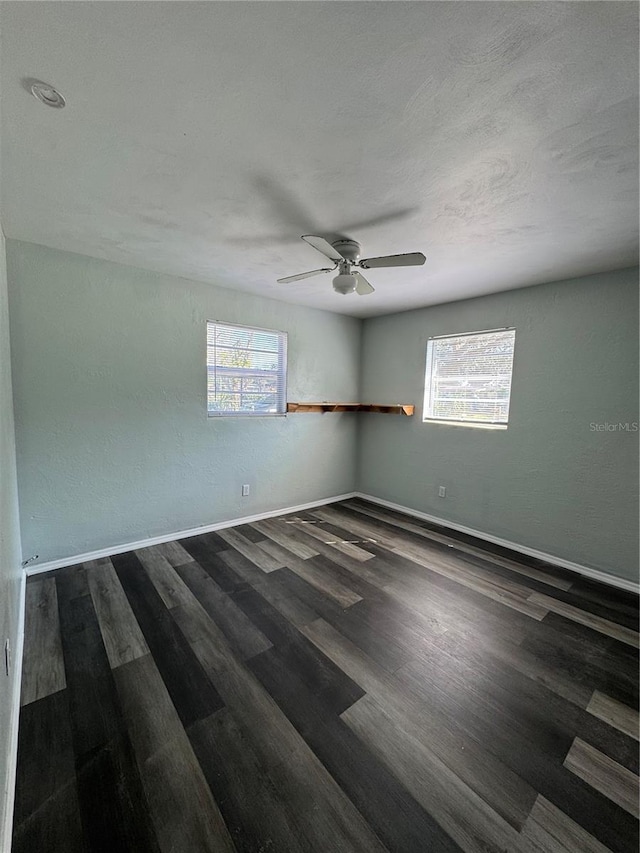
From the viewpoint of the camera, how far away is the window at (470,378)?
3387 millimetres

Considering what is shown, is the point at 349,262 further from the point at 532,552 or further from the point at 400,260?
the point at 532,552

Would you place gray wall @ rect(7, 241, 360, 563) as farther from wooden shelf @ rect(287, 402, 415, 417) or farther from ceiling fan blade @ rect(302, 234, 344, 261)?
ceiling fan blade @ rect(302, 234, 344, 261)

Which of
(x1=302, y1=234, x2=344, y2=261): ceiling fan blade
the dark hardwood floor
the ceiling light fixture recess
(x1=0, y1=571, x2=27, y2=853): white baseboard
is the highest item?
the ceiling light fixture recess

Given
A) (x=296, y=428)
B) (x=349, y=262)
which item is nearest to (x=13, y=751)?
(x=349, y=262)

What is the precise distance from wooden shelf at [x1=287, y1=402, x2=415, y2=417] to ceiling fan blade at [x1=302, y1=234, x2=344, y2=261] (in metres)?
2.07

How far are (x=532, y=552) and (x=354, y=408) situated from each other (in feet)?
8.29

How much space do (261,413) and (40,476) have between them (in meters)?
2.03

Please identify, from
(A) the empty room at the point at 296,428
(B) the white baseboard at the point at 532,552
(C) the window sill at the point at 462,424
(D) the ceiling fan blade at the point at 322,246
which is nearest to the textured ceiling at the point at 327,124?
(A) the empty room at the point at 296,428

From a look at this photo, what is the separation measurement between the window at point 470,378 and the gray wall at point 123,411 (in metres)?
1.61

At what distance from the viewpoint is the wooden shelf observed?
13.4 feet

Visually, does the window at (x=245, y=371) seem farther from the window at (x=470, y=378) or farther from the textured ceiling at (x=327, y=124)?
the window at (x=470, y=378)

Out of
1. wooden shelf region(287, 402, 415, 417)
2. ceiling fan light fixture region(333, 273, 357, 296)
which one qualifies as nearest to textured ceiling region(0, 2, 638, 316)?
ceiling fan light fixture region(333, 273, 357, 296)

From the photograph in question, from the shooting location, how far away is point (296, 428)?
4.19 m

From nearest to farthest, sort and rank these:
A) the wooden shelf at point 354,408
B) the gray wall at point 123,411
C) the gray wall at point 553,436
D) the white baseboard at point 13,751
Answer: the white baseboard at point 13,751
the gray wall at point 123,411
the gray wall at point 553,436
the wooden shelf at point 354,408
